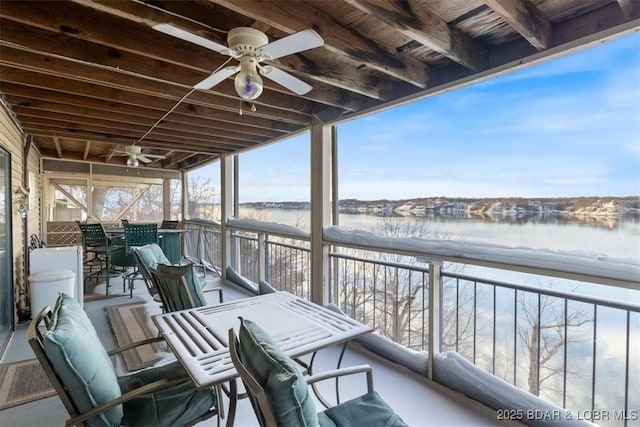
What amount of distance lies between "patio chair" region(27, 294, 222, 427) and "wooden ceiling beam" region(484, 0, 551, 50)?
2.34 metres

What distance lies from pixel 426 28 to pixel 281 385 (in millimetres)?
1945

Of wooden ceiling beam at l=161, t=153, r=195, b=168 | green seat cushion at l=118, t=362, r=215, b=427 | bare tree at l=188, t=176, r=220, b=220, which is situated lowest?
green seat cushion at l=118, t=362, r=215, b=427

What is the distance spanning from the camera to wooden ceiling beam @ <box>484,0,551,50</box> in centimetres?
159

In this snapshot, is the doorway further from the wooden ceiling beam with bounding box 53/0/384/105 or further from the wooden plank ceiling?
the wooden ceiling beam with bounding box 53/0/384/105

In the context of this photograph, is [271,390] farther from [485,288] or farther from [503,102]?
[503,102]

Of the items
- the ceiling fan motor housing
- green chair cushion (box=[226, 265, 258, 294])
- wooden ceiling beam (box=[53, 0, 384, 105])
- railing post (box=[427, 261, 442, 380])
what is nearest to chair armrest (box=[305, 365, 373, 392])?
railing post (box=[427, 261, 442, 380])

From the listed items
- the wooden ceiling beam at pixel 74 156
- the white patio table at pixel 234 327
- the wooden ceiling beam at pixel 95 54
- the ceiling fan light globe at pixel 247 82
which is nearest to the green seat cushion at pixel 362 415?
the white patio table at pixel 234 327

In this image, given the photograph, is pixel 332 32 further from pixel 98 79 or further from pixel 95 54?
pixel 98 79

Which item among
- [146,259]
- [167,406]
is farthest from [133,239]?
[167,406]

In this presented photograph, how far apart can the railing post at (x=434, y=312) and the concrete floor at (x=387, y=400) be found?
215 mm

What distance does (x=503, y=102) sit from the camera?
2188mm

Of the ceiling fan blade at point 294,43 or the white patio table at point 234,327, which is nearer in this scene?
the white patio table at point 234,327

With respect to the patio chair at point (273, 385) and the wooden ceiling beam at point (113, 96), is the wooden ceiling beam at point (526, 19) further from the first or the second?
the wooden ceiling beam at point (113, 96)

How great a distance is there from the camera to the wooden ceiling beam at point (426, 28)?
5.40 feet
